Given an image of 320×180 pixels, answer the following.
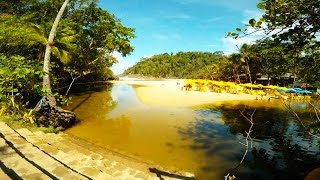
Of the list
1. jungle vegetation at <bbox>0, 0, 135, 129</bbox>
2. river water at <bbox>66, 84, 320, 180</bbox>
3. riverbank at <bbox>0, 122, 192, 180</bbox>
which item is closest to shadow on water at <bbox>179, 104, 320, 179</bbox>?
river water at <bbox>66, 84, 320, 180</bbox>

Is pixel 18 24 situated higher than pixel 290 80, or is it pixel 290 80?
pixel 18 24

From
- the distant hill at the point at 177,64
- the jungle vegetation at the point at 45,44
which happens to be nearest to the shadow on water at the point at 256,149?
the jungle vegetation at the point at 45,44

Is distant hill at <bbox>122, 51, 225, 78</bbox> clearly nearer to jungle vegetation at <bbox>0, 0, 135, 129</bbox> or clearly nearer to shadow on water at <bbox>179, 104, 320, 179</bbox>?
jungle vegetation at <bbox>0, 0, 135, 129</bbox>

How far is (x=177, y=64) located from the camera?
124 meters

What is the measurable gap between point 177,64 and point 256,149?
113316 mm

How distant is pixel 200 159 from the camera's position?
9930 mm

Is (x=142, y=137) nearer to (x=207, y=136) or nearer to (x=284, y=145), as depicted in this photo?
(x=207, y=136)

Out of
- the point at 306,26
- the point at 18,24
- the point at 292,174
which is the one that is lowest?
the point at 292,174

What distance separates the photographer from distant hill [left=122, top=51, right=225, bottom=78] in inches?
4749

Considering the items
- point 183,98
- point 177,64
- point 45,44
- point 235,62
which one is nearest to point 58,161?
point 45,44

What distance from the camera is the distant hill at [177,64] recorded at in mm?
120625

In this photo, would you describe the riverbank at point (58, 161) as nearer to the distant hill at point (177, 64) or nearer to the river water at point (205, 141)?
the river water at point (205, 141)

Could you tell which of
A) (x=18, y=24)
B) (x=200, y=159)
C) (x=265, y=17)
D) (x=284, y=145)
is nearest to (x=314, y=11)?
(x=265, y=17)

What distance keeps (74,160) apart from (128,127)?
6930 millimetres
